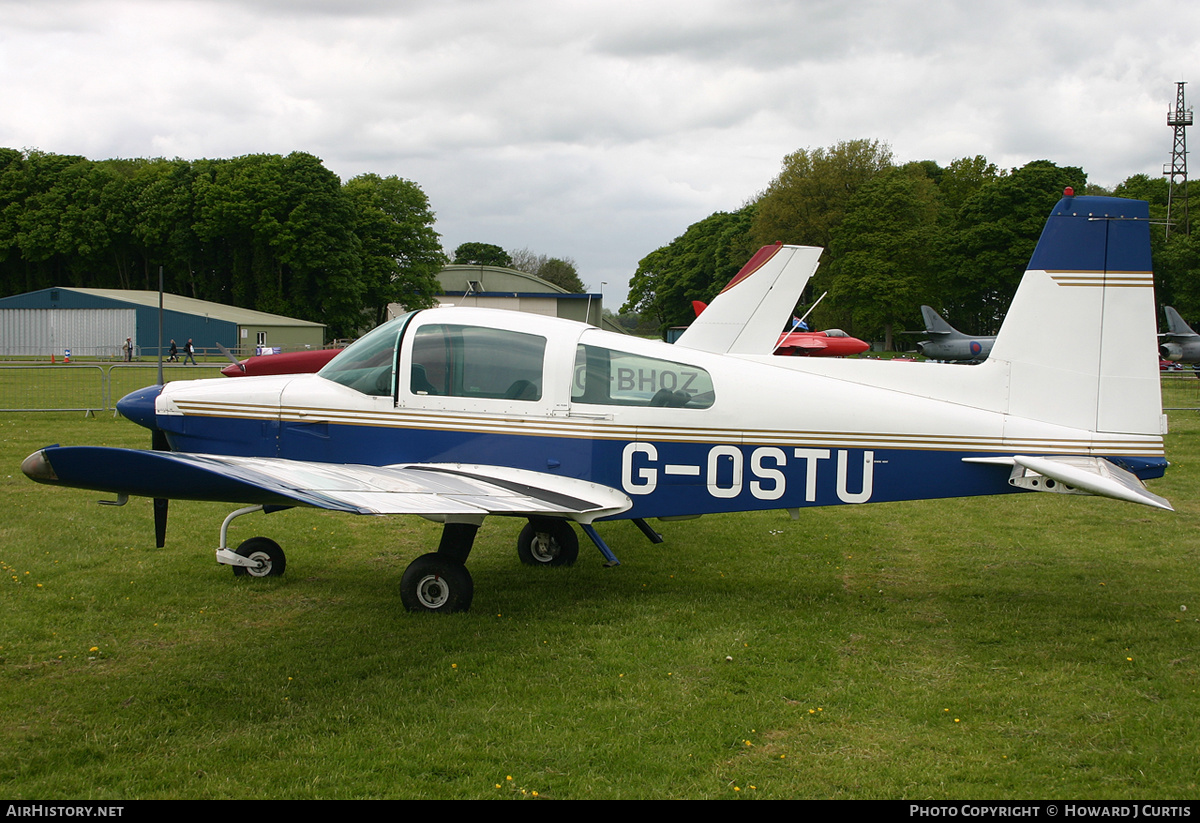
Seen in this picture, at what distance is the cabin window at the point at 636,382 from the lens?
6188 mm

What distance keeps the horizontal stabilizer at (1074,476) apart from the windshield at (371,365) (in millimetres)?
4265

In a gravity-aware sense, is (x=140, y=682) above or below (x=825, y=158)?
below

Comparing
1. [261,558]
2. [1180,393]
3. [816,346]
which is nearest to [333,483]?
[261,558]

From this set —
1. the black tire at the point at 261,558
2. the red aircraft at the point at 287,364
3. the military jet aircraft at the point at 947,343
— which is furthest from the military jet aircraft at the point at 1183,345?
the black tire at the point at 261,558

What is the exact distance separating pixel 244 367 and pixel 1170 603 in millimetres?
10801

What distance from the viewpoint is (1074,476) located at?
5.42m

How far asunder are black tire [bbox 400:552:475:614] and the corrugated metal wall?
55.7 m

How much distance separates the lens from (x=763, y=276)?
13875mm

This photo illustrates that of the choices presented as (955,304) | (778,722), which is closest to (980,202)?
(955,304)

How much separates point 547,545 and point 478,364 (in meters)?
2.14

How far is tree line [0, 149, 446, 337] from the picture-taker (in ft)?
201

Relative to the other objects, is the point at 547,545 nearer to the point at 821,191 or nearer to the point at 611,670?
the point at 611,670
